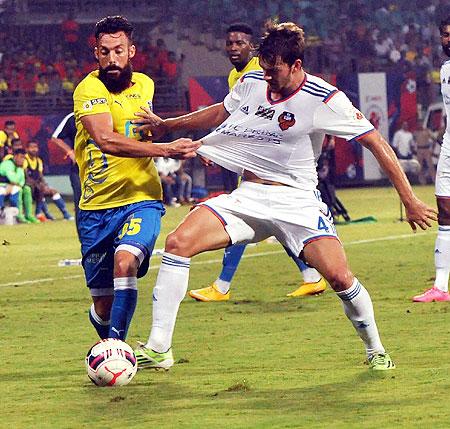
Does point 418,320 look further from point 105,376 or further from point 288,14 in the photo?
point 288,14

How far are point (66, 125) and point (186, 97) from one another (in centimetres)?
2272

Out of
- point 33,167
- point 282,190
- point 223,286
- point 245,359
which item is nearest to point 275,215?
point 282,190

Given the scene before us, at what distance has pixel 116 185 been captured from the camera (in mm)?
8492

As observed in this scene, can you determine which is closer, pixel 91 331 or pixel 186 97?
pixel 91 331

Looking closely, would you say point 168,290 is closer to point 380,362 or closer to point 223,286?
point 380,362

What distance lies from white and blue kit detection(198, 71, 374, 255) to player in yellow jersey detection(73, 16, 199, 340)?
379 mm

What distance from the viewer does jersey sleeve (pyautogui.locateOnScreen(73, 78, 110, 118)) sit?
832 cm

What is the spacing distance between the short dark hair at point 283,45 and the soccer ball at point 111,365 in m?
1.93

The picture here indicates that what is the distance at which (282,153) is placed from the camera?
26.8 feet

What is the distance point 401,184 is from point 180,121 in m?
1.60

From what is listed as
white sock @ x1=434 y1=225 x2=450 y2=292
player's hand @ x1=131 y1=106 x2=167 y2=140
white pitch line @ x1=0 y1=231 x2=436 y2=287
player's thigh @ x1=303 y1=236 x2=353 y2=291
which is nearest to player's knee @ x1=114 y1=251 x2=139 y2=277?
player's hand @ x1=131 y1=106 x2=167 y2=140

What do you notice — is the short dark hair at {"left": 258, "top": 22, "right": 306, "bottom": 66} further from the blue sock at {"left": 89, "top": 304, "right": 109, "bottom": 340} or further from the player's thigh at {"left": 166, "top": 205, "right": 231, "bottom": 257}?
the blue sock at {"left": 89, "top": 304, "right": 109, "bottom": 340}

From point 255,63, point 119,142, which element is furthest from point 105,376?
point 255,63

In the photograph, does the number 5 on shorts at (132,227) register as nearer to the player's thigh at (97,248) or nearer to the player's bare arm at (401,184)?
the player's thigh at (97,248)
